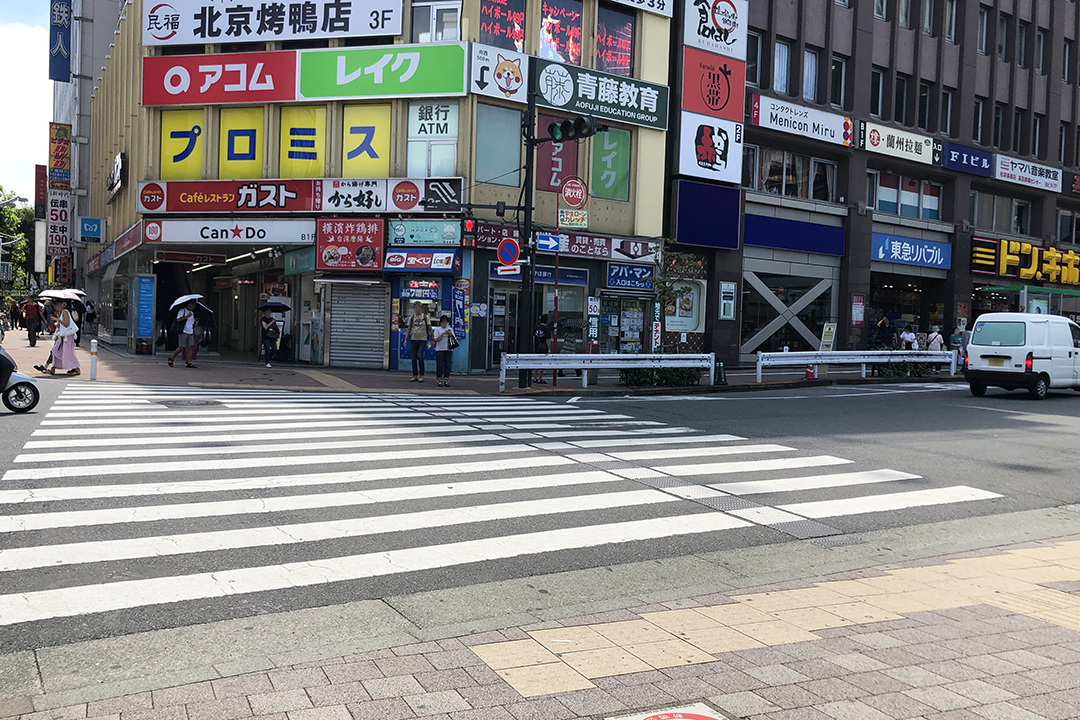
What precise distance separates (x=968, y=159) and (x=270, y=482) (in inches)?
1466

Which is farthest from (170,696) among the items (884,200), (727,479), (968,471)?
(884,200)

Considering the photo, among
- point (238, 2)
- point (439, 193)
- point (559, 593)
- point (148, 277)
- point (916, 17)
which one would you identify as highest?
point (916, 17)

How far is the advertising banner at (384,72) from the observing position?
82.7 feet

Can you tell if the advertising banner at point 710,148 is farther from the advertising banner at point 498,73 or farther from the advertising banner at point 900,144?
the advertising banner at point 900,144

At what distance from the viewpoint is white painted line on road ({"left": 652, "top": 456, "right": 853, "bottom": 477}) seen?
9820 millimetres

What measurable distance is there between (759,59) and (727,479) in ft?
85.8

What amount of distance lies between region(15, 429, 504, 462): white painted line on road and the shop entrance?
14.1 meters

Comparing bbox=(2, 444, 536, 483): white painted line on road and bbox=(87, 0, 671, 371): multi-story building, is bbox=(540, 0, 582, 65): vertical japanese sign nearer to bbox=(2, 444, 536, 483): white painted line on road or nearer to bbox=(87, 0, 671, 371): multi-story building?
bbox=(87, 0, 671, 371): multi-story building

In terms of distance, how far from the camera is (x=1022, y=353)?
66.7 feet

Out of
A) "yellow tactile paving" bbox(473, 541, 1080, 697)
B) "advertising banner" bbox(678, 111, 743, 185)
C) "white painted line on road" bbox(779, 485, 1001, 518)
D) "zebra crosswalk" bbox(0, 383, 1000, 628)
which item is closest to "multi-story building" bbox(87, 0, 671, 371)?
"advertising banner" bbox(678, 111, 743, 185)

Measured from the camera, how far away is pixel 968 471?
34.8 ft

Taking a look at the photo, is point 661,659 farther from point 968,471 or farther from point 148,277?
point 148,277

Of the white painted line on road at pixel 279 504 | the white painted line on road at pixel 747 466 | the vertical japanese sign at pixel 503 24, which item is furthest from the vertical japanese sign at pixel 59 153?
the white painted line on road at pixel 747 466

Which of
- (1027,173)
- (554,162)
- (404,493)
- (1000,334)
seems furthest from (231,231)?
(1027,173)
